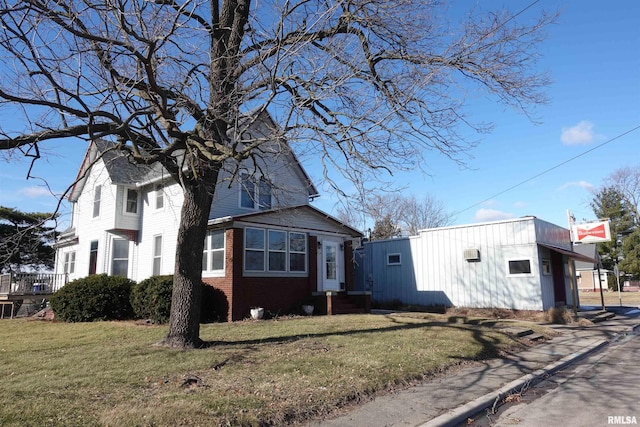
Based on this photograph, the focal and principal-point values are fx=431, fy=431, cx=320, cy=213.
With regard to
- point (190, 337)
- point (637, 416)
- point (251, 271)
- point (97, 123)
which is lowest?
point (637, 416)

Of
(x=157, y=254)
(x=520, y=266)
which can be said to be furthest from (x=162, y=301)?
(x=520, y=266)

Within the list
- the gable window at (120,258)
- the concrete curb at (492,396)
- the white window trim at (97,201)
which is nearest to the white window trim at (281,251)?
the gable window at (120,258)

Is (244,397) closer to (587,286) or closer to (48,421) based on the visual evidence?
(48,421)

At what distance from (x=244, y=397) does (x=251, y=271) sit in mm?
9718

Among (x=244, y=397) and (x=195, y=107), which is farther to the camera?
(x=195, y=107)

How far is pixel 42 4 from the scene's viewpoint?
693 cm

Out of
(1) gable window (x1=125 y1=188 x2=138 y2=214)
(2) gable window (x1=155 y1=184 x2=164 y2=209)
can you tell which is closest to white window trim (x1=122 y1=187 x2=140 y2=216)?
(1) gable window (x1=125 y1=188 x2=138 y2=214)

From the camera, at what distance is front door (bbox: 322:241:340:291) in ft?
58.6

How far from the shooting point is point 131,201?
19.6 metres

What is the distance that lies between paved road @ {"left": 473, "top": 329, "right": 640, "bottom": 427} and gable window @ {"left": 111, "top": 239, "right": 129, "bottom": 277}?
17719mm

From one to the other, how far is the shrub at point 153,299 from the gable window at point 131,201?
5244 mm

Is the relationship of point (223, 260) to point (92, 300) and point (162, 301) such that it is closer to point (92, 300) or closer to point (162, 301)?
point (162, 301)

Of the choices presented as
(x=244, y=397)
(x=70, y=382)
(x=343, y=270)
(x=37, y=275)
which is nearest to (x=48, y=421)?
(x=70, y=382)
